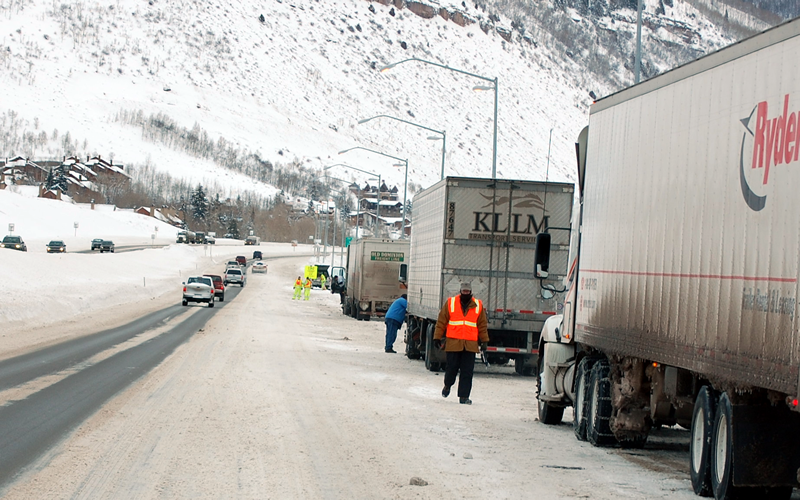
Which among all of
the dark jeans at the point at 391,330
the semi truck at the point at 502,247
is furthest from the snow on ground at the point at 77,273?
the semi truck at the point at 502,247

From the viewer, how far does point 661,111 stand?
380 inches

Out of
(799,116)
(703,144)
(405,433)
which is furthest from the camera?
(405,433)

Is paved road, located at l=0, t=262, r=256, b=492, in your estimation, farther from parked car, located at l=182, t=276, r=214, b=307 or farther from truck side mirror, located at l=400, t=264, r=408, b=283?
parked car, located at l=182, t=276, r=214, b=307

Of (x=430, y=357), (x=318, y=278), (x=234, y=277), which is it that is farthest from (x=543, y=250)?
(x=318, y=278)

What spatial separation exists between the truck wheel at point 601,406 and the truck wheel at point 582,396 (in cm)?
29

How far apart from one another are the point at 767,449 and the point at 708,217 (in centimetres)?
188

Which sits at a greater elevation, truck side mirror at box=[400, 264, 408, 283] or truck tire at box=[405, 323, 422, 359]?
truck side mirror at box=[400, 264, 408, 283]

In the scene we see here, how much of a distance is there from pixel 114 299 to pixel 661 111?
40719 mm

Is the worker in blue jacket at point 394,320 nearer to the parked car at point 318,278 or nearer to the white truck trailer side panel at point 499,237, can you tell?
the white truck trailer side panel at point 499,237

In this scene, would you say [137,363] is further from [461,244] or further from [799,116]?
[799,116]

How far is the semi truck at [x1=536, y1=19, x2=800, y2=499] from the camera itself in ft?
23.3

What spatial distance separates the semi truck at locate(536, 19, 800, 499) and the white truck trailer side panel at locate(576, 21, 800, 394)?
16 millimetres

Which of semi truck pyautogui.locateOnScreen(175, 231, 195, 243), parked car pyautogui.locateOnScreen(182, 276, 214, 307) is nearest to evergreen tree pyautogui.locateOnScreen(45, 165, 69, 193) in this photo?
semi truck pyautogui.locateOnScreen(175, 231, 195, 243)

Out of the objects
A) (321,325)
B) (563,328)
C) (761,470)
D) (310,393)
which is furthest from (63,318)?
(761,470)
